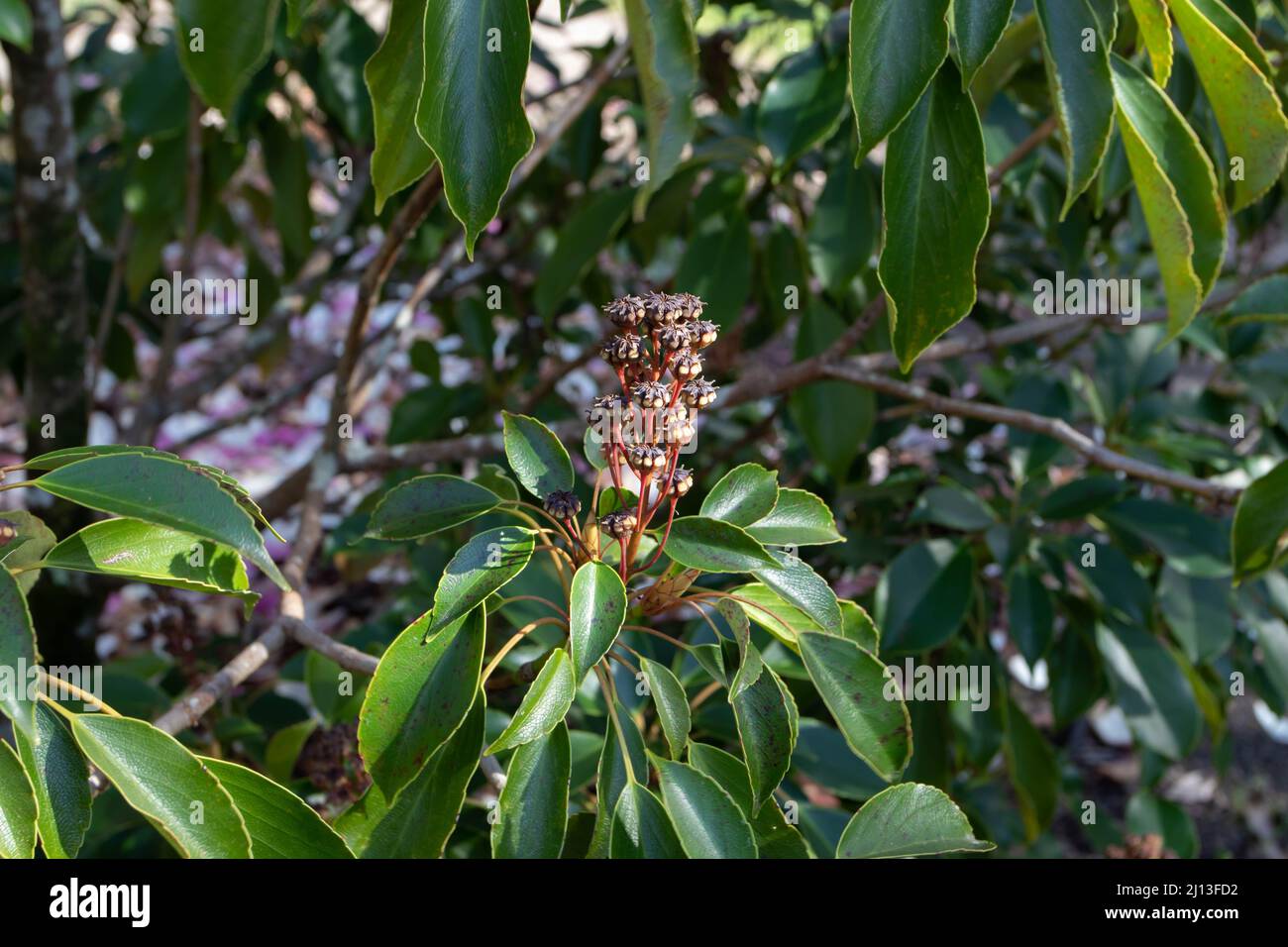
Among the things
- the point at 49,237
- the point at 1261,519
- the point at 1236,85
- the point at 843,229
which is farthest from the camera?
the point at 49,237

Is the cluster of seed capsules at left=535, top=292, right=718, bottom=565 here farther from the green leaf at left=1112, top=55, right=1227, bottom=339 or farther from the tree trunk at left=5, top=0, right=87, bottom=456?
the tree trunk at left=5, top=0, right=87, bottom=456

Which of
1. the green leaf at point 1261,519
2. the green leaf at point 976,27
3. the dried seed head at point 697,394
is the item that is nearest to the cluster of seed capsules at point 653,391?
the dried seed head at point 697,394

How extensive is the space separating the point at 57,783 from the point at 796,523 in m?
0.49

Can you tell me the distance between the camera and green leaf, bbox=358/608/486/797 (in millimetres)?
748

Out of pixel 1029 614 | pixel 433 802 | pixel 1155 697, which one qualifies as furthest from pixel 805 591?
pixel 1155 697

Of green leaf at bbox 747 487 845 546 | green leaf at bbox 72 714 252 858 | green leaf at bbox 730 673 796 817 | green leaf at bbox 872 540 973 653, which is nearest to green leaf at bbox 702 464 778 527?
green leaf at bbox 747 487 845 546

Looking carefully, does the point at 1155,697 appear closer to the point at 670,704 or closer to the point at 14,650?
the point at 670,704

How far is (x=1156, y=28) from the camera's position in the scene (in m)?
0.75

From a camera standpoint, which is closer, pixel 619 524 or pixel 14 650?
pixel 14 650

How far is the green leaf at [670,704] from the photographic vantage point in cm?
76

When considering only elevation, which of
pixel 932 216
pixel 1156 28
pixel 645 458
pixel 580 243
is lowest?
pixel 645 458

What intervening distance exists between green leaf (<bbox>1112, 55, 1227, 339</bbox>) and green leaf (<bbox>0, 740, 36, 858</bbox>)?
2.51ft
